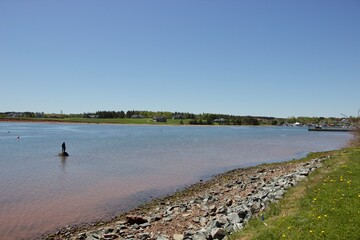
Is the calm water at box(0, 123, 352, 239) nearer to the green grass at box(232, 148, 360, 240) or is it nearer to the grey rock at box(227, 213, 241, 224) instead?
the grey rock at box(227, 213, 241, 224)

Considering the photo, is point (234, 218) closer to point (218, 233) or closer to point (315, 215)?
point (218, 233)

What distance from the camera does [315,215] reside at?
9.81 m

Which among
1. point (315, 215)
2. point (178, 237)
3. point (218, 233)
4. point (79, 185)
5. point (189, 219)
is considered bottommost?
point (79, 185)

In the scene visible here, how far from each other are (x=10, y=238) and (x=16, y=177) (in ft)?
47.5

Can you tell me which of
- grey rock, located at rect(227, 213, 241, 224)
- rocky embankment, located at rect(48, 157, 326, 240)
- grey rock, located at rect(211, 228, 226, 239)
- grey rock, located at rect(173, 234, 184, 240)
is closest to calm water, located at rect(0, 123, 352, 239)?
rocky embankment, located at rect(48, 157, 326, 240)

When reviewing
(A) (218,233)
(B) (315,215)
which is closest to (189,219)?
(A) (218,233)

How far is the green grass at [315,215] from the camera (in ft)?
28.5

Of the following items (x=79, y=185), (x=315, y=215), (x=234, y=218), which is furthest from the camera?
(x=79, y=185)

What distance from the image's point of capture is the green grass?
8.68m

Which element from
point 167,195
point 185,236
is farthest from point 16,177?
point 185,236

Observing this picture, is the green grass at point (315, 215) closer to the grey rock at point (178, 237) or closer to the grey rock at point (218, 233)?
the grey rock at point (218, 233)

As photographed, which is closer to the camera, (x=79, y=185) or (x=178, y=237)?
(x=178, y=237)

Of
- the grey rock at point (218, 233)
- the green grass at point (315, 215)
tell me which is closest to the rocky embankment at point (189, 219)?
the grey rock at point (218, 233)

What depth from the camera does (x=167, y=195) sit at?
21.1 metres
